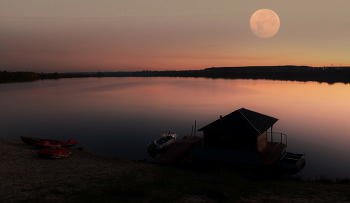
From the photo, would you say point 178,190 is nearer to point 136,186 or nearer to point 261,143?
point 136,186

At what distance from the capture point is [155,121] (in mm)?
50219

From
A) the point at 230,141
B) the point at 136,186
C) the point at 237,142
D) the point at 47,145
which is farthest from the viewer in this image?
the point at 47,145

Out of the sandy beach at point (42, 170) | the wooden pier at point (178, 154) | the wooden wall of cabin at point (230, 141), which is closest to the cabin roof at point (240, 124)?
the wooden wall of cabin at point (230, 141)

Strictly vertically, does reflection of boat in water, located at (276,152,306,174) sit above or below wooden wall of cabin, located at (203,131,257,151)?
below

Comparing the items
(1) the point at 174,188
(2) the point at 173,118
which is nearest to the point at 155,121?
(2) the point at 173,118

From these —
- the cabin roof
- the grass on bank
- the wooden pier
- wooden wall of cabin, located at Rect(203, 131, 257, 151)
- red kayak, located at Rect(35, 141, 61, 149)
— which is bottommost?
the wooden pier

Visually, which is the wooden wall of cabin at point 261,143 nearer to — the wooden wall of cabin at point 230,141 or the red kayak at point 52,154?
the wooden wall of cabin at point 230,141

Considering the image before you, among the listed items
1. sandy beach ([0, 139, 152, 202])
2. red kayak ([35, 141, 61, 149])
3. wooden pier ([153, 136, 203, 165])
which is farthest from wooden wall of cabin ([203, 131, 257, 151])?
red kayak ([35, 141, 61, 149])

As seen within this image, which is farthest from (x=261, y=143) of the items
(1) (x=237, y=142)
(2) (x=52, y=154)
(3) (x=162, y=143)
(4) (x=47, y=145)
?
(4) (x=47, y=145)

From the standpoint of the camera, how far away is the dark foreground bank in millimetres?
13281

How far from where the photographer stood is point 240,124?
76.2 ft

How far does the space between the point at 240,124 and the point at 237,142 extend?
5.51 feet

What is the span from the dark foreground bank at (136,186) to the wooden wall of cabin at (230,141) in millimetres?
3206

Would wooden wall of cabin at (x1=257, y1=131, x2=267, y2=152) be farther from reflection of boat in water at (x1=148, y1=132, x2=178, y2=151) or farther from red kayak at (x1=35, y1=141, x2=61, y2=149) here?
red kayak at (x1=35, y1=141, x2=61, y2=149)
